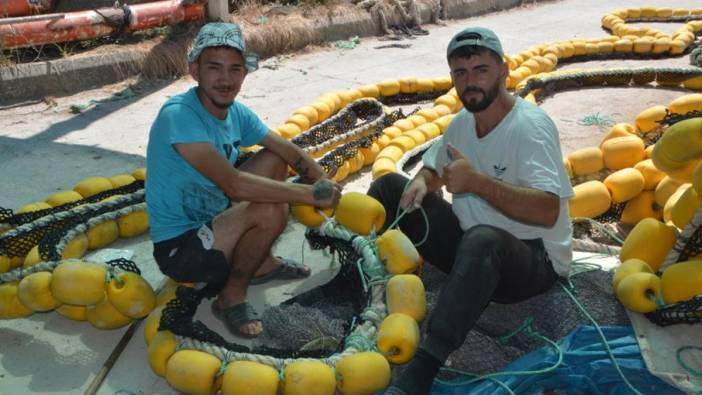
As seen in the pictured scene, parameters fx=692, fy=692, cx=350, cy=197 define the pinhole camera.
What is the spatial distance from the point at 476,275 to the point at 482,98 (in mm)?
826

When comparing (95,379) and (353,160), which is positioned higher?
(353,160)

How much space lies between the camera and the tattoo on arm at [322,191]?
3.38 m

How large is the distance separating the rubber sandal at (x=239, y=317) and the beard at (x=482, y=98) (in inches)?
56.9

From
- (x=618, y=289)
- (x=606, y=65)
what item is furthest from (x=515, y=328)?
(x=606, y=65)

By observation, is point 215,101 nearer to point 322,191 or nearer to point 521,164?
point 322,191

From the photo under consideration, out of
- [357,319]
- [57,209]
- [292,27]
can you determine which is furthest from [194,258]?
[292,27]

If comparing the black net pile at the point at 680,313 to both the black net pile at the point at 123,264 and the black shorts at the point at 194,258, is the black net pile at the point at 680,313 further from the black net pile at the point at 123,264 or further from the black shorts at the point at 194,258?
the black net pile at the point at 123,264

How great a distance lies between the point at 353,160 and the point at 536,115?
224 cm

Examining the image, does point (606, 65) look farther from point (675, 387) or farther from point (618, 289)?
point (675, 387)

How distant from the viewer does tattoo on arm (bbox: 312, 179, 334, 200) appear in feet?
11.1

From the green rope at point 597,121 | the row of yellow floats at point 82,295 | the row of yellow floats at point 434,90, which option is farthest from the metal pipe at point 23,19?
the green rope at point 597,121

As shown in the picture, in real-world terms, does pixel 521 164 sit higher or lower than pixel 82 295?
higher

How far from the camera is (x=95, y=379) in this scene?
3057 mm

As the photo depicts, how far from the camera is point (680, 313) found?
3.02m
